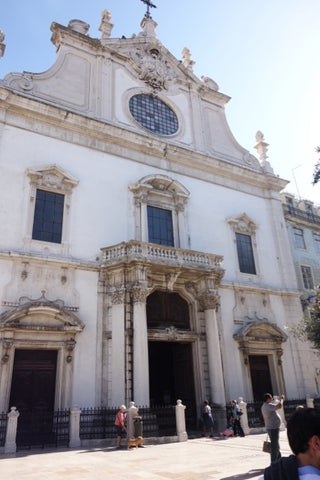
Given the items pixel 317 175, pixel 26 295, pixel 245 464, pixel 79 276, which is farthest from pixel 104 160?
pixel 245 464

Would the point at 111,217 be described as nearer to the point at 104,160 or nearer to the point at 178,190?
the point at 104,160

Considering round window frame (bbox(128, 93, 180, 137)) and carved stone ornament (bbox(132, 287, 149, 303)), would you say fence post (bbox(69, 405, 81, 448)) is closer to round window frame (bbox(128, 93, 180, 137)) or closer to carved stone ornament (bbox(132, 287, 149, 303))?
carved stone ornament (bbox(132, 287, 149, 303))

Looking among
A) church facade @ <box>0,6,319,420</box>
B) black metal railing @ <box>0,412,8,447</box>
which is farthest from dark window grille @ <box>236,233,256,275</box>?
black metal railing @ <box>0,412,8,447</box>

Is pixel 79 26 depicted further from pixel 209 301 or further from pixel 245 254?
pixel 209 301

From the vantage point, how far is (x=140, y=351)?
14.9m

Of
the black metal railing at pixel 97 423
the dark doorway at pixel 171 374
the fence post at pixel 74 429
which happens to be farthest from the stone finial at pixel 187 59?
the fence post at pixel 74 429

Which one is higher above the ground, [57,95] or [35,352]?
[57,95]

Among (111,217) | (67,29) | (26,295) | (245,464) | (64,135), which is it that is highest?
(67,29)

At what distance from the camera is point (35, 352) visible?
14.7 meters

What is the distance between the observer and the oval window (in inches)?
881

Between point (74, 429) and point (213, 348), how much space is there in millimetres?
6951

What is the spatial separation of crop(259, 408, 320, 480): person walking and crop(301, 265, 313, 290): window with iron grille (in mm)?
24643

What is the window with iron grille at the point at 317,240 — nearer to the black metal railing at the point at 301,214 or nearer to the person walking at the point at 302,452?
the black metal railing at the point at 301,214

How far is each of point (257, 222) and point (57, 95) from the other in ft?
44.5
